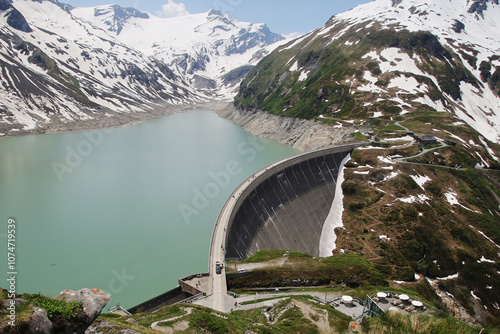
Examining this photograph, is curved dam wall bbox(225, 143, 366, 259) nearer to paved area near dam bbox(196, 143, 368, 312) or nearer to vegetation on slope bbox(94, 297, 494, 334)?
paved area near dam bbox(196, 143, 368, 312)

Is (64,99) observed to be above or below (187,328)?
above

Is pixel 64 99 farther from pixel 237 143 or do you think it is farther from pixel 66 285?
pixel 66 285

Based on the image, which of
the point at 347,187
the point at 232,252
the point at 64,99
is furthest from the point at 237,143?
the point at 64,99

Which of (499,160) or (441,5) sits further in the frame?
(441,5)

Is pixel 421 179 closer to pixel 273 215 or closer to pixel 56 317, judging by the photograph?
pixel 273 215

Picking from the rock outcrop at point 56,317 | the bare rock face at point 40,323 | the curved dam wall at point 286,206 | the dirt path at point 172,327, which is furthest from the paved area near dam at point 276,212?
the bare rock face at point 40,323

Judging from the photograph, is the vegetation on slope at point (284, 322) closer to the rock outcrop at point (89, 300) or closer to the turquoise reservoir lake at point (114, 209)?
the rock outcrop at point (89, 300)

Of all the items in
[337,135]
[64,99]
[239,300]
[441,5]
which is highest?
[441,5]
